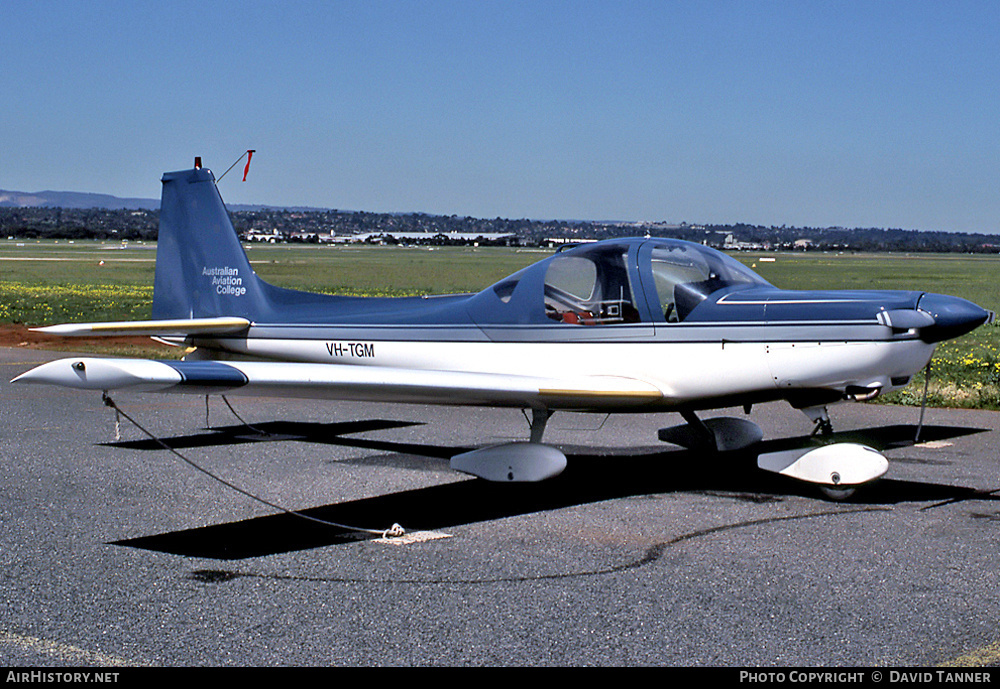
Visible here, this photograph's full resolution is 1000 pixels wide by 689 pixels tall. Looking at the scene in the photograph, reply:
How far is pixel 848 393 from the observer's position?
752 centimetres

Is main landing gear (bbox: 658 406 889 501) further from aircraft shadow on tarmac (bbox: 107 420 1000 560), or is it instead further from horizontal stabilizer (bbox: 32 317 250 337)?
horizontal stabilizer (bbox: 32 317 250 337)

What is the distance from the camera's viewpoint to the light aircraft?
7.19m

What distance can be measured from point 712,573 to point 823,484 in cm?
205

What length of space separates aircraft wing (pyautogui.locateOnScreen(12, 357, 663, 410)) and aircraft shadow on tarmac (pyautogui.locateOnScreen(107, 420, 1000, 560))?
698mm

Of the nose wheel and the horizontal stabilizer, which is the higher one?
the horizontal stabilizer

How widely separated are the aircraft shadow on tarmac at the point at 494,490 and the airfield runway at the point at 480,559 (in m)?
0.03

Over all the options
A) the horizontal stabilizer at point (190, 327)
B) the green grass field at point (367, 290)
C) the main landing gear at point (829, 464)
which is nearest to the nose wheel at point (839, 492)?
the main landing gear at point (829, 464)

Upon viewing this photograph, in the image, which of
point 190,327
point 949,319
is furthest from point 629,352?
point 190,327

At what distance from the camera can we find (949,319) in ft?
23.3

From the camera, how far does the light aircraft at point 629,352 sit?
7.19m

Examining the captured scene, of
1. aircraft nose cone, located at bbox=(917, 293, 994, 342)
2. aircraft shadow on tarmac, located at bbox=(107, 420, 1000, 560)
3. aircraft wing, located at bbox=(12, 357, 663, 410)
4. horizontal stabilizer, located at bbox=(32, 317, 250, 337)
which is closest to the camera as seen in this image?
aircraft wing, located at bbox=(12, 357, 663, 410)

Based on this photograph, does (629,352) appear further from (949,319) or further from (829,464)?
(949,319)

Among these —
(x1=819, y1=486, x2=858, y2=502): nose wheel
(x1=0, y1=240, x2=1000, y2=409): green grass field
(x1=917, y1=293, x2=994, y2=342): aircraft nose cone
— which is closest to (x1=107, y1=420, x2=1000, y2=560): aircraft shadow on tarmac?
(x1=819, y1=486, x2=858, y2=502): nose wheel
